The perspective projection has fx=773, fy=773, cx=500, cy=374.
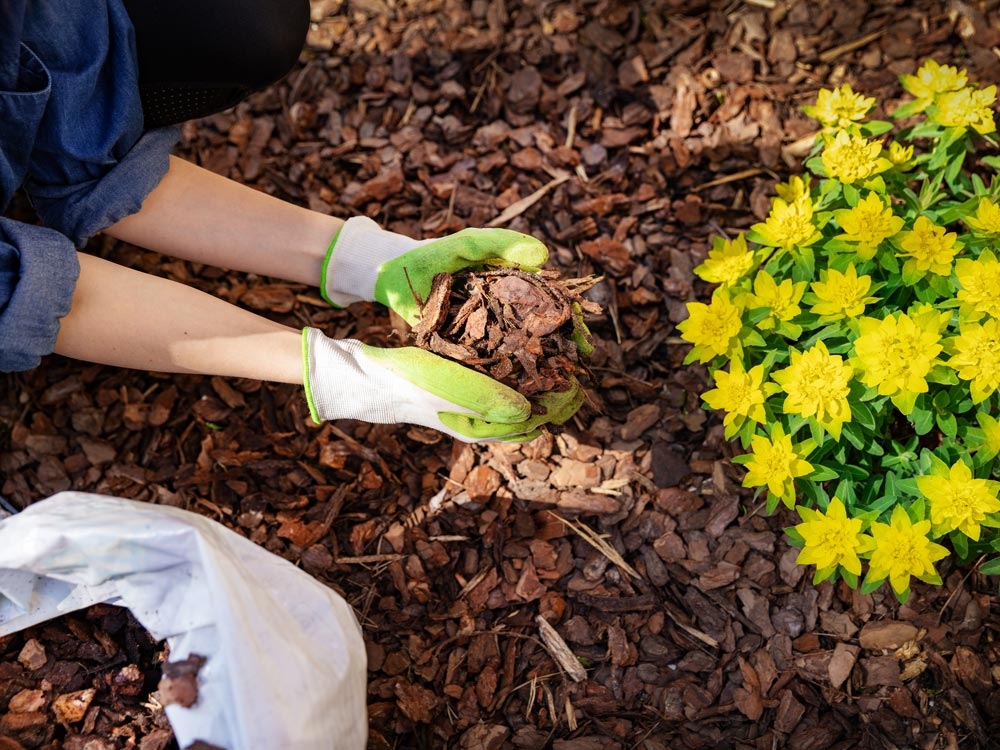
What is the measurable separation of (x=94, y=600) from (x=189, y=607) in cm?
25

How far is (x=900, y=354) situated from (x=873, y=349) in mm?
46

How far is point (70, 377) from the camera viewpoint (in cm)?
202

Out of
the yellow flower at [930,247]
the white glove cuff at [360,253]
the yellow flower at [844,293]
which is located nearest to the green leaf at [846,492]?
the yellow flower at [844,293]

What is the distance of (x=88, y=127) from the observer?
1.60 meters

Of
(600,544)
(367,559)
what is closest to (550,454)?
(600,544)

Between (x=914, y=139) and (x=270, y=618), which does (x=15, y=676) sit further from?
(x=914, y=139)

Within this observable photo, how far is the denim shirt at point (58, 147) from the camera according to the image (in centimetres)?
143

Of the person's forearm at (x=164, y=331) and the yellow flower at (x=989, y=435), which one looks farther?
the person's forearm at (x=164, y=331)

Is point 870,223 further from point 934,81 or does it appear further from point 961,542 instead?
point 961,542

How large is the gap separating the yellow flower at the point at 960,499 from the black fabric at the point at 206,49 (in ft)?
5.29

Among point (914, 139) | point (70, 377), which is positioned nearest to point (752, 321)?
point (914, 139)

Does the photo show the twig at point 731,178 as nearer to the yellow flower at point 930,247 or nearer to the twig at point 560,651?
the yellow flower at point 930,247

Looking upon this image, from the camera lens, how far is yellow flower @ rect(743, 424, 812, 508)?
1.50 metres

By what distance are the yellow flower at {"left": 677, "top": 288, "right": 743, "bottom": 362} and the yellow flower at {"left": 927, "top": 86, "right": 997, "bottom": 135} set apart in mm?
614
